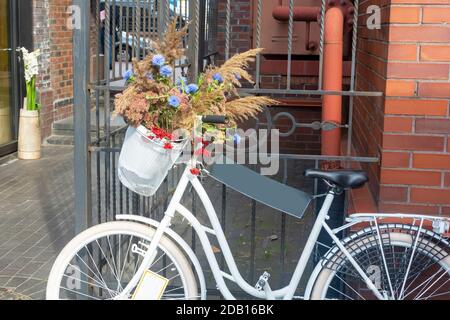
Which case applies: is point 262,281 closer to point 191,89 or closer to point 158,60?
point 191,89

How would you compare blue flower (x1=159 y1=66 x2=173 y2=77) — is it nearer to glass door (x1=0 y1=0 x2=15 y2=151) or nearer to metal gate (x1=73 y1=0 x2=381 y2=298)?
metal gate (x1=73 y1=0 x2=381 y2=298)

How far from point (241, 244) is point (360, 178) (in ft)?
8.07

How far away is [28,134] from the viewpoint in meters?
8.82

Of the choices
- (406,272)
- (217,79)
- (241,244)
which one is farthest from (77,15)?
(241,244)

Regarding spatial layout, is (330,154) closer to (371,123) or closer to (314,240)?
(371,123)

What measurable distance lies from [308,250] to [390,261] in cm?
40

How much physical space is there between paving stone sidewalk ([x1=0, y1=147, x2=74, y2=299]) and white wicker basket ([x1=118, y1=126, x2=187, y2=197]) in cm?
165

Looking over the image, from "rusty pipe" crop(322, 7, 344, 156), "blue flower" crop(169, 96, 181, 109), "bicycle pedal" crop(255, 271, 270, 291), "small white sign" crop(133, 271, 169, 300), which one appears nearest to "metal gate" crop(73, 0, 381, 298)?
"rusty pipe" crop(322, 7, 344, 156)

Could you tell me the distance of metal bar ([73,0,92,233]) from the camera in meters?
3.67

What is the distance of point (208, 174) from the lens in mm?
3230

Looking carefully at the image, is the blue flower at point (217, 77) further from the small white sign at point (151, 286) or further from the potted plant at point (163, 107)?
the small white sign at point (151, 286)

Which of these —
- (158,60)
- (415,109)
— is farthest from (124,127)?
(415,109)

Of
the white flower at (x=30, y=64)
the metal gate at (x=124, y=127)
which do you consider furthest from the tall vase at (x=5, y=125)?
the metal gate at (x=124, y=127)

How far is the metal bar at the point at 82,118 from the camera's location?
12.0 feet
